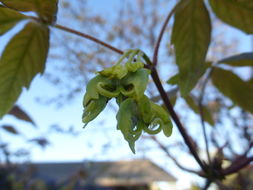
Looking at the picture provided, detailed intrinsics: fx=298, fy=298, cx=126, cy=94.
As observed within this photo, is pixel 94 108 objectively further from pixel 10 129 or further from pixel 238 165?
pixel 10 129

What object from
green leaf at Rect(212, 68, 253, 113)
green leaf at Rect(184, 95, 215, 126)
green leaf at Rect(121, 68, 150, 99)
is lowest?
green leaf at Rect(121, 68, 150, 99)

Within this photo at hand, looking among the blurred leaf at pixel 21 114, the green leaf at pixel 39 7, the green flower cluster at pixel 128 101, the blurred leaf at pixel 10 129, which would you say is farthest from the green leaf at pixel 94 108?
the blurred leaf at pixel 10 129

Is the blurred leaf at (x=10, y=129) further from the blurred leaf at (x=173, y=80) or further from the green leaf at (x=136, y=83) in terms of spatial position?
the green leaf at (x=136, y=83)

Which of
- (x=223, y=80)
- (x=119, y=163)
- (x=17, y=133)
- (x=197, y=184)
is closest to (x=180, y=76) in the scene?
(x=223, y=80)

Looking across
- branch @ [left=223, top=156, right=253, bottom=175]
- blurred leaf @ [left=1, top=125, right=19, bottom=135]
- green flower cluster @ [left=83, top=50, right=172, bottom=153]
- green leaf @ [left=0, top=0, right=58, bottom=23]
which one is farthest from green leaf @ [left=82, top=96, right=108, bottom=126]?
blurred leaf @ [left=1, top=125, right=19, bottom=135]

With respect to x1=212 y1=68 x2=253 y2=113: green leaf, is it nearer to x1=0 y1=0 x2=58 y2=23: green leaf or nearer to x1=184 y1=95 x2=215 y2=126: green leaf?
x1=184 y1=95 x2=215 y2=126: green leaf

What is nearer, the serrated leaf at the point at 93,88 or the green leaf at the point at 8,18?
the serrated leaf at the point at 93,88

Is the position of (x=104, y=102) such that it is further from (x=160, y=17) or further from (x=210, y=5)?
(x=160, y=17)
